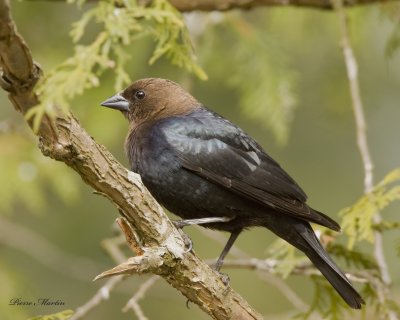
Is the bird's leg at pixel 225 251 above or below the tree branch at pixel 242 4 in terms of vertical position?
below

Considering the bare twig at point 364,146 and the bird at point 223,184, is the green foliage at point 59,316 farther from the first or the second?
the bare twig at point 364,146

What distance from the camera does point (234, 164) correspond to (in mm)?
4477

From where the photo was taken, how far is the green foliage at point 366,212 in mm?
4254

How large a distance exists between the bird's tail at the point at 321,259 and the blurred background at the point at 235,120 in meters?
0.82

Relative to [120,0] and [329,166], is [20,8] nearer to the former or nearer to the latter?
[120,0]

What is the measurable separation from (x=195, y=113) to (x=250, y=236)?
2804 millimetres

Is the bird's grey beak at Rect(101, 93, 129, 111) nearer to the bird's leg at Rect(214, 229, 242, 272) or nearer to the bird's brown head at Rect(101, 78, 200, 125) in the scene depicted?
the bird's brown head at Rect(101, 78, 200, 125)

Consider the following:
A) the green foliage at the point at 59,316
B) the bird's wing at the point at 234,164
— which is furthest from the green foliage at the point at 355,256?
the green foliage at the point at 59,316

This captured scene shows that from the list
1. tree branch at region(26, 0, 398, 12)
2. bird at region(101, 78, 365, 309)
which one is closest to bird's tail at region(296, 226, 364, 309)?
bird at region(101, 78, 365, 309)

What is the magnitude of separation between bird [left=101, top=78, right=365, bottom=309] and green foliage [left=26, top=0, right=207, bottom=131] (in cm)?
53

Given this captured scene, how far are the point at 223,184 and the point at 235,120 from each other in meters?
3.23

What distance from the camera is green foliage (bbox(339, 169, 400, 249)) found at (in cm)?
425


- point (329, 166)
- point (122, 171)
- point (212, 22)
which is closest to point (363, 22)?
point (212, 22)

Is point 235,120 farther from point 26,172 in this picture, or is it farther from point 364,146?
point 364,146
